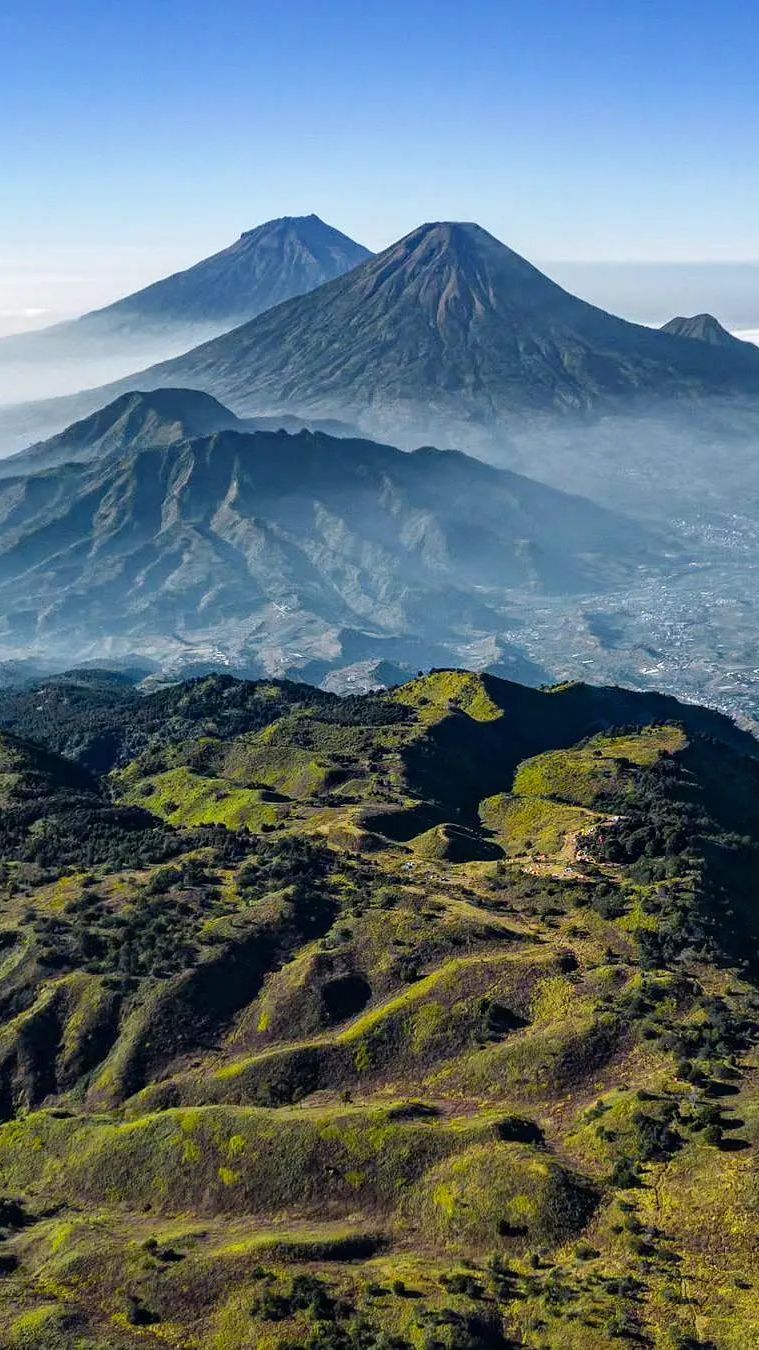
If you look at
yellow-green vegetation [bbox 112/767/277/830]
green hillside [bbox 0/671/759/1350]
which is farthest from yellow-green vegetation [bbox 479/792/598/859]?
yellow-green vegetation [bbox 112/767/277/830]

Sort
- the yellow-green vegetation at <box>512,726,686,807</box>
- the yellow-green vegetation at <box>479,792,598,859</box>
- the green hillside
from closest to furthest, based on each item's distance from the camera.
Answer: the green hillside → the yellow-green vegetation at <box>479,792,598,859</box> → the yellow-green vegetation at <box>512,726,686,807</box>

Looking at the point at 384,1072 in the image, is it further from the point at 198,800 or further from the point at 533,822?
the point at 198,800

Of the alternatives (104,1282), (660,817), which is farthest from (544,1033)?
(660,817)

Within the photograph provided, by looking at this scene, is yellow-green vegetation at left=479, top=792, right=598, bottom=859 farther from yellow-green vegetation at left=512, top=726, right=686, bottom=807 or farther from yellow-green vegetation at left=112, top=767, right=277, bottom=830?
yellow-green vegetation at left=112, top=767, right=277, bottom=830

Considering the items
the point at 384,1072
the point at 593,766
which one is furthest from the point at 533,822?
the point at 384,1072

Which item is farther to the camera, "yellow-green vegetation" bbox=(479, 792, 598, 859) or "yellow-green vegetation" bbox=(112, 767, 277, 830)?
"yellow-green vegetation" bbox=(112, 767, 277, 830)

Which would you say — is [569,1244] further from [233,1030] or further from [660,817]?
[660,817]

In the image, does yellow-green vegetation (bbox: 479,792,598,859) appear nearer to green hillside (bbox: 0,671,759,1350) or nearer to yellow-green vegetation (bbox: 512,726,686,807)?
green hillside (bbox: 0,671,759,1350)

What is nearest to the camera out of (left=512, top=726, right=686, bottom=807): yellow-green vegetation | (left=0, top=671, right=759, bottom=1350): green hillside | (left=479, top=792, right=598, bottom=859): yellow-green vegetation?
(left=0, top=671, right=759, bottom=1350): green hillside
